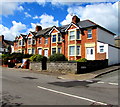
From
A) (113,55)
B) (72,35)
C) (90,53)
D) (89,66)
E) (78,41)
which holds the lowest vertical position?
(89,66)

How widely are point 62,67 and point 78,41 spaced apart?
32.2 feet

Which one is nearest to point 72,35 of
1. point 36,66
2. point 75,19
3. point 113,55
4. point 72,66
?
point 75,19

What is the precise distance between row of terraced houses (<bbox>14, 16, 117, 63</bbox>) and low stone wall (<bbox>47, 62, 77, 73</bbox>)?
280 inches

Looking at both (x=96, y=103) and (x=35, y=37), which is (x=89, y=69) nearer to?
(x=96, y=103)

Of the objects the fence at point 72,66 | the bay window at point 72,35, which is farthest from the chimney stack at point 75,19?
the fence at point 72,66

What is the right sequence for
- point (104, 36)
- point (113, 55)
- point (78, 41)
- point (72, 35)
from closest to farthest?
point (113, 55), point (104, 36), point (78, 41), point (72, 35)

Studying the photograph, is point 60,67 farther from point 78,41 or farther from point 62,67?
point 78,41

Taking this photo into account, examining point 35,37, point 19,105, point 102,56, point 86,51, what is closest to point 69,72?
point 102,56

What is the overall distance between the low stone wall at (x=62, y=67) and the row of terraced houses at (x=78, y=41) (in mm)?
7118

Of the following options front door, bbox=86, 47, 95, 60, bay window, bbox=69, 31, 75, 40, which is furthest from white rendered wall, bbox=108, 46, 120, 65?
bay window, bbox=69, 31, 75, 40

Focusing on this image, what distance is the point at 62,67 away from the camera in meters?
19.5

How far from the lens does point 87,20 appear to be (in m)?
30.0

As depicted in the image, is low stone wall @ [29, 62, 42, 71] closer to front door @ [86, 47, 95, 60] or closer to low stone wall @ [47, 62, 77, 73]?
low stone wall @ [47, 62, 77, 73]

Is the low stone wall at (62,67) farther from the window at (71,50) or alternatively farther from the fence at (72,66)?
the window at (71,50)
